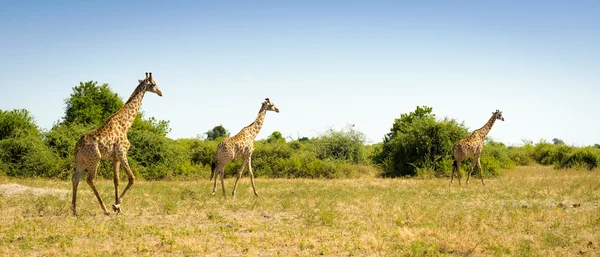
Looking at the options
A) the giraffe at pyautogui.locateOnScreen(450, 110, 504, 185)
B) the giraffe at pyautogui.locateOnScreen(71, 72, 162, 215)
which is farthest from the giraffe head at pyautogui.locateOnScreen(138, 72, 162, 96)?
the giraffe at pyautogui.locateOnScreen(450, 110, 504, 185)

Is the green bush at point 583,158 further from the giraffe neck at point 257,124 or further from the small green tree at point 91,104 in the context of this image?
the small green tree at point 91,104

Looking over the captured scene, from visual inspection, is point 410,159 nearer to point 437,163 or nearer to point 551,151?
point 437,163

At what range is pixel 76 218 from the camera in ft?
36.7

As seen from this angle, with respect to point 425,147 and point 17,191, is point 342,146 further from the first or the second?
point 17,191

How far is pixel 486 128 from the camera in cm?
2192

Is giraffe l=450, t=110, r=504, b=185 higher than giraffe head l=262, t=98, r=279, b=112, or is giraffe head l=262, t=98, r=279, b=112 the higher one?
giraffe head l=262, t=98, r=279, b=112

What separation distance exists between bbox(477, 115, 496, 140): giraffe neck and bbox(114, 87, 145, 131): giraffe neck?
1360 centimetres

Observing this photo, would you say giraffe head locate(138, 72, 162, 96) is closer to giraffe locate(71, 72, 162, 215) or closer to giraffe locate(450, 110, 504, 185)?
giraffe locate(71, 72, 162, 215)

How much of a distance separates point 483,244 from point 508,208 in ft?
14.8

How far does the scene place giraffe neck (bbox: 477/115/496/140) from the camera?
70.4 feet

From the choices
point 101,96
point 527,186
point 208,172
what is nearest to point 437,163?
point 527,186

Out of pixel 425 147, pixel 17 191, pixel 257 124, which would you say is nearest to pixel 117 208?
pixel 17 191

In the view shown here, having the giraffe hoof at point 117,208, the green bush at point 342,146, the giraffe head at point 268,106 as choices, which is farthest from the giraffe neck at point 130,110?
the green bush at point 342,146

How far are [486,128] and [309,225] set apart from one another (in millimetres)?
13428
